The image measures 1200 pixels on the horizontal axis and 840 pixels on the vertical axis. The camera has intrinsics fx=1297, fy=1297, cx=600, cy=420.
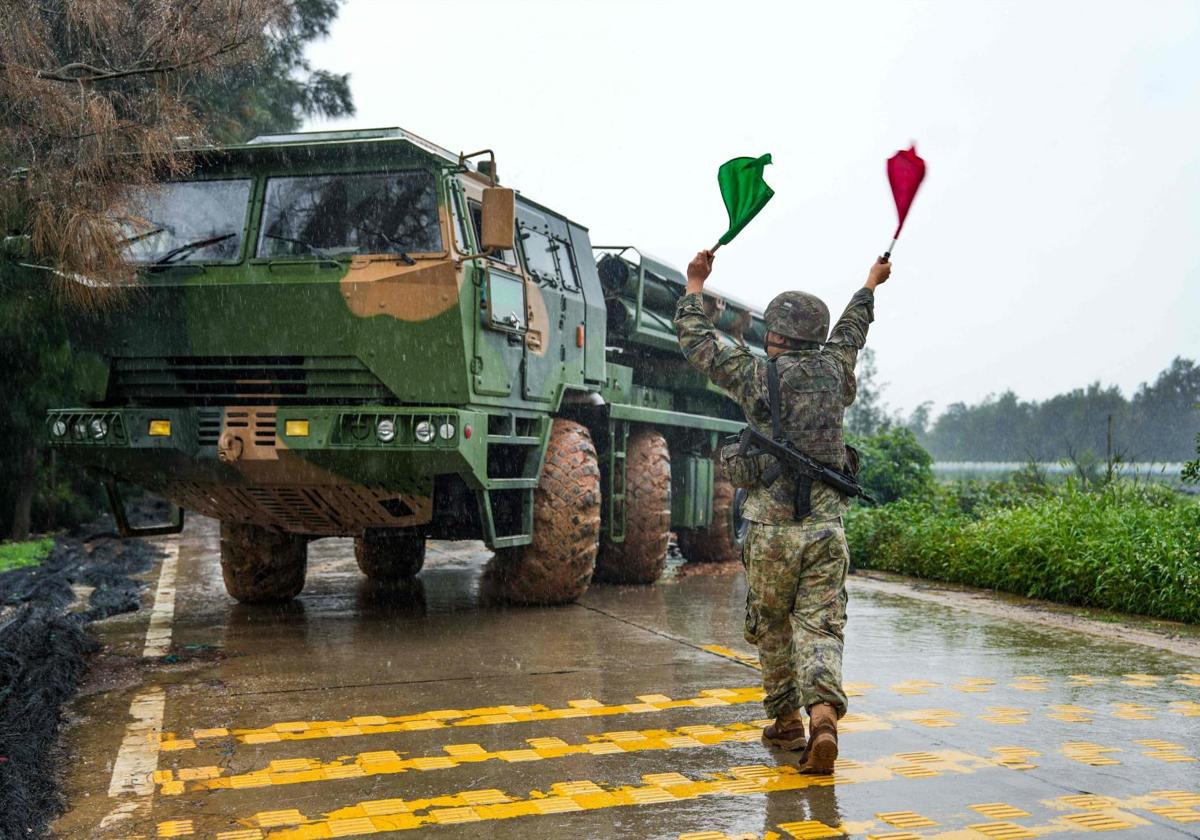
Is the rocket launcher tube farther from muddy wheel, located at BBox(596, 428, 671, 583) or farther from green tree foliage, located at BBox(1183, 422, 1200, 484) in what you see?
green tree foliage, located at BBox(1183, 422, 1200, 484)

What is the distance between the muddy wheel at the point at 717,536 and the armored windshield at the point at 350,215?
5310mm

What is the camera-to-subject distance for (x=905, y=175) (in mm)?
5098

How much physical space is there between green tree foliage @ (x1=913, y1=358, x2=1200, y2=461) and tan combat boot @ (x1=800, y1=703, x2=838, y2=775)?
32.2 feet

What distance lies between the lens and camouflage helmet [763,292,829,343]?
5051mm

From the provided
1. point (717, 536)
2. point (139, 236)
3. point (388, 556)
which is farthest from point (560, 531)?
point (717, 536)

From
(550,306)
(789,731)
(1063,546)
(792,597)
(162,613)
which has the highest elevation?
(550,306)

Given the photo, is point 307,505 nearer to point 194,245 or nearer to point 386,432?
point 386,432

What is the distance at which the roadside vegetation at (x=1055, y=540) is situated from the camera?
8.84 m

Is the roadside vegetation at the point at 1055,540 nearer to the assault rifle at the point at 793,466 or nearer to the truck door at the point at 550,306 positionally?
the truck door at the point at 550,306

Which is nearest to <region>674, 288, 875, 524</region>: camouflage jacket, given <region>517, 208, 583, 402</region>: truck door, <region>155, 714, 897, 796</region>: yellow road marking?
<region>155, 714, 897, 796</region>: yellow road marking

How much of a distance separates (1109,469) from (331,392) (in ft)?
28.2

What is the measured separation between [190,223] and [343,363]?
1.43 m

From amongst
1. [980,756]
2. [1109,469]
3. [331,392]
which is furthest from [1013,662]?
[1109,469]

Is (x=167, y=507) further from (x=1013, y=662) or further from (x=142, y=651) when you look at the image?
Result: (x=1013, y=662)
